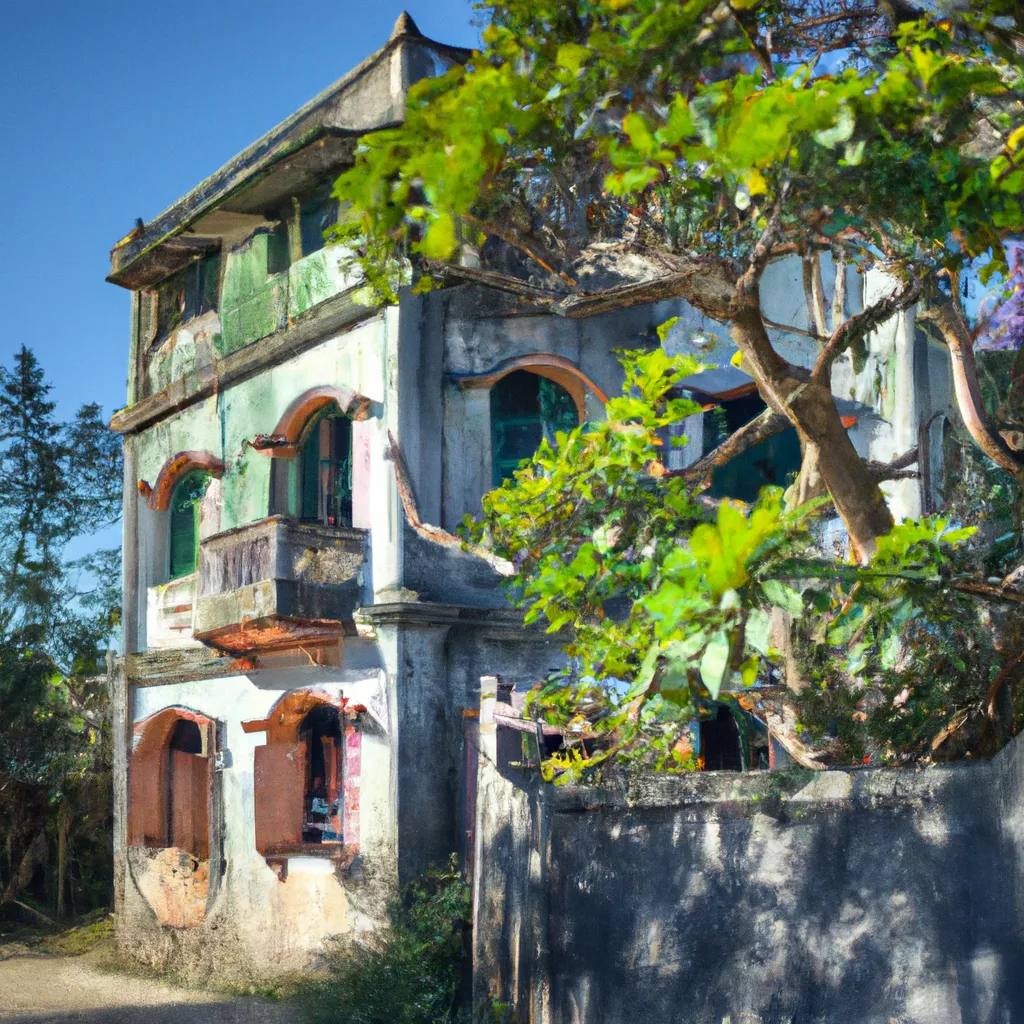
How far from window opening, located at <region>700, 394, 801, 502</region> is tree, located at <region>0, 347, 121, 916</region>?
9547 millimetres

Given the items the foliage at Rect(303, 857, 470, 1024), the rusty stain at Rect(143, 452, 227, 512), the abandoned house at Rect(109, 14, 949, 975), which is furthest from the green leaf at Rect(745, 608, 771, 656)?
the rusty stain at Rect(143, 452, 227, 512)

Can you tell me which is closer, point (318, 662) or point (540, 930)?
point (540, 930)

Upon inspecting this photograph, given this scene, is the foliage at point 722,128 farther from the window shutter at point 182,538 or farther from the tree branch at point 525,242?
the window shutter at point 182,538

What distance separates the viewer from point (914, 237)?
6332 mm

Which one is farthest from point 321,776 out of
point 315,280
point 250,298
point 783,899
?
point 783,899

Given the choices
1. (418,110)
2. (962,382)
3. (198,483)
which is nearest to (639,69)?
(418,110)

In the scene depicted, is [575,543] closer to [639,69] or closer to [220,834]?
[639,69]

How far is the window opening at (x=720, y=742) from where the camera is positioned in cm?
1445

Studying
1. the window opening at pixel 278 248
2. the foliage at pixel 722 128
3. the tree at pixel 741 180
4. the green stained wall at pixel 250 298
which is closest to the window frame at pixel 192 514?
the green stained wall at pixel 250 298

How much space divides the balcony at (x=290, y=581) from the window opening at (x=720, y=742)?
3993 millimetres

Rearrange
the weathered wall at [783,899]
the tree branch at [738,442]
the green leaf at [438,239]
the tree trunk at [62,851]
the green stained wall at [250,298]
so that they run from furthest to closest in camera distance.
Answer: the tree trunk at [62,851]
the green stained wall at [250,298]
the tree branch at [738,442]
the weathered wall at [783,899]
the green leaf at [438,239]

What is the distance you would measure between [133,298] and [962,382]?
13.6 meters

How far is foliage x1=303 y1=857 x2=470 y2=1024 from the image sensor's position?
374 inches

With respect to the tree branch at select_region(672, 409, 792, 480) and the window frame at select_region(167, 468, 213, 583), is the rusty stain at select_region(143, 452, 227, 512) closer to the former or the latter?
the window frame at select_region(167, 468, 213, 583)
